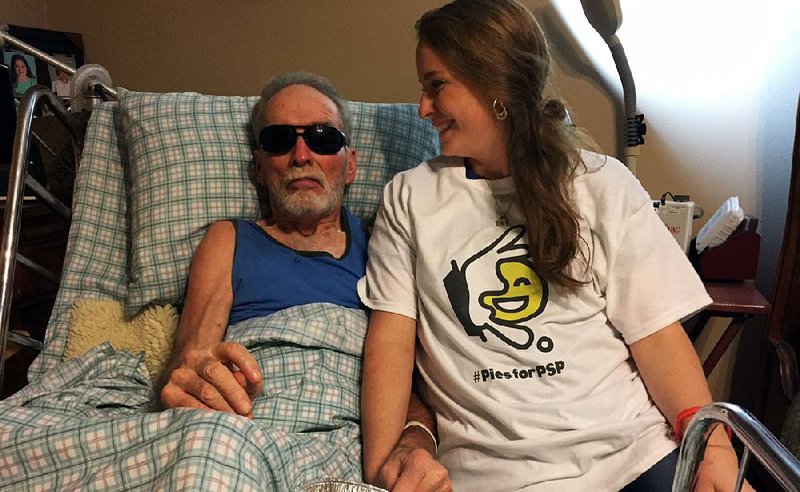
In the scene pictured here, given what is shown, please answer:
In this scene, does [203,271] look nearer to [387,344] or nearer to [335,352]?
[335,352]

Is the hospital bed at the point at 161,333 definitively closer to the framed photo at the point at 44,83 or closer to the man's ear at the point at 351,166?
the man's ear at the point at 351,166

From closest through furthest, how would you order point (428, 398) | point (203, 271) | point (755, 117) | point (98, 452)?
1. point (98, 452)
2. point (428, 398)
3. point (203, 271)
4. point (755, 117)

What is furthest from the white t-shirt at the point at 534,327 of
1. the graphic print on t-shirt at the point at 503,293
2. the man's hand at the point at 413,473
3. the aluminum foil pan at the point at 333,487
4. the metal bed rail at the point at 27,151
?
the metal bed rail at the point at 27,151

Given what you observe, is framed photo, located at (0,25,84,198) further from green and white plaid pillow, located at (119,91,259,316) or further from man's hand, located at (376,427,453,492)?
man's hand, located at (376,427,453,492)

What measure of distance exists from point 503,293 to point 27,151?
110cm

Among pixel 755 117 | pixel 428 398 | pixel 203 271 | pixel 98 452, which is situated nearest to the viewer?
pixel 98 452

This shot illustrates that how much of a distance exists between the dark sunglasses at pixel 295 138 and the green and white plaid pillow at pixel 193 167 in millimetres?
178

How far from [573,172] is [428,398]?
52 centimetres

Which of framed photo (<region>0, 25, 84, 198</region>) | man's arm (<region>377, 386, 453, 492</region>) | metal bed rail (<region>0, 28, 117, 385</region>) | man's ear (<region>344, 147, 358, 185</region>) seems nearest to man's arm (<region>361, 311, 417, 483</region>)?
man's arm (<region>377, 386, 453, 492</region>)

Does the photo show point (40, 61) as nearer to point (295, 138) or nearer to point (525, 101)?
point (295, 138)

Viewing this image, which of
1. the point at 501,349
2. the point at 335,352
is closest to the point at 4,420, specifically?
the point at 335,352

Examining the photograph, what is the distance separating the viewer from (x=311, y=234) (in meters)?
1.44

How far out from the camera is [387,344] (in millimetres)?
1150

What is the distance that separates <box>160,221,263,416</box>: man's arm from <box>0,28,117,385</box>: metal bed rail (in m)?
0.36
